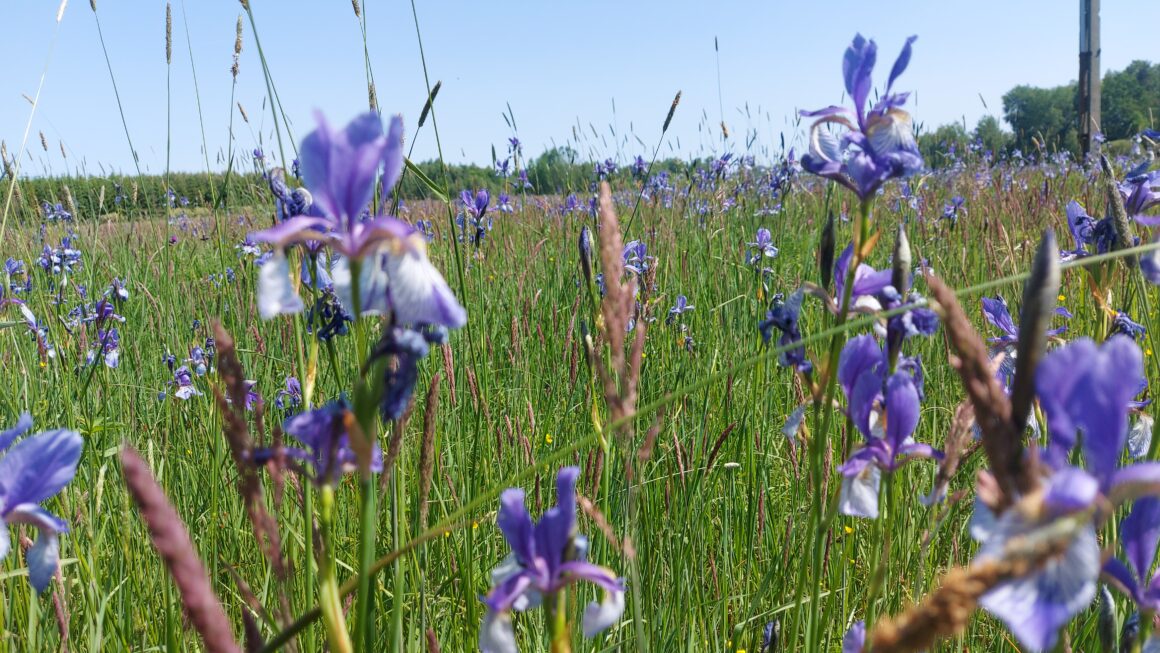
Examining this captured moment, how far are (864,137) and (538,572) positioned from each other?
0.86 meters

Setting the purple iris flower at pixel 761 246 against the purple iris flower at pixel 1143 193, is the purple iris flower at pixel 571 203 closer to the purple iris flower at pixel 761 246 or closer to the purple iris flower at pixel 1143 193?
the purple iris flower at pixel 761 246

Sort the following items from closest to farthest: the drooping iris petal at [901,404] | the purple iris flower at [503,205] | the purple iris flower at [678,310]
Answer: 1. the drooping iris petal at [901,404]
2. the purple iris flower at [678,310]
3. the purple iris flower at [503,205]

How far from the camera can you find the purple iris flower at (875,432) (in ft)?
3.45

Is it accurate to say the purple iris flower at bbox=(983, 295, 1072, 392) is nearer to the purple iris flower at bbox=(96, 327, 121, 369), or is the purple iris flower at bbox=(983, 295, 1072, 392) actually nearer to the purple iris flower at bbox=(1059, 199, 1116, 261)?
the purple iris flower at bbox=(1059, 199, 1116, 261)

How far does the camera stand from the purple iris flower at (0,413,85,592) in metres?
0.80

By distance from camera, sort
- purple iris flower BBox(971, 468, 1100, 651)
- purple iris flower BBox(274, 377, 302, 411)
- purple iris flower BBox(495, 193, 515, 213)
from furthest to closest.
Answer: purple iris flower BBox(495, 193, 515, 213)
purple iris flower BBox(274, 377, 302, 411)
purple iris flower BBox(971, 468, 1100, 651)

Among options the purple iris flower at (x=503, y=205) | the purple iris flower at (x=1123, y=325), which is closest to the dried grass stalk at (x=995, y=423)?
the purple iris flower at (x=1123, y=325)

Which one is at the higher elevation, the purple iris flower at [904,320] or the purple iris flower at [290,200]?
the purple iris flower at [290,200]

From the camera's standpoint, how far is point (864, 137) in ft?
4.02

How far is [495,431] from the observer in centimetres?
251

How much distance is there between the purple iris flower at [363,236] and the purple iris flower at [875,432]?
641mm

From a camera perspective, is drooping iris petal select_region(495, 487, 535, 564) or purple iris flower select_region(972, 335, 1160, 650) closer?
purple iris flower select_region(972, 335, 1160, 650)

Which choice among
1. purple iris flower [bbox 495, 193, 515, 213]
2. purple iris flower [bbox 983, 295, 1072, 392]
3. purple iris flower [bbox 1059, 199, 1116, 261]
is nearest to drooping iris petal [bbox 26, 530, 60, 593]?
purple iris flower [bbox 983, 295, 1072, 392]

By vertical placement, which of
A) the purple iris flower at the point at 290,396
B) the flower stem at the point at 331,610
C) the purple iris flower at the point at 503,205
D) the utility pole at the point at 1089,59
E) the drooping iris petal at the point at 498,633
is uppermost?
the utility pole at the point at 1089,59
